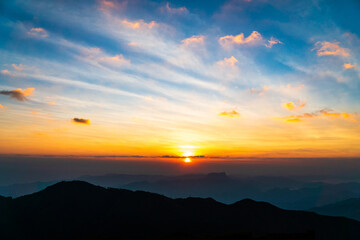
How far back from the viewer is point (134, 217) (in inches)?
5064

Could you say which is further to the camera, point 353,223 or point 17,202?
point 353,223

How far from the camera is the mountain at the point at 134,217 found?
113 metres

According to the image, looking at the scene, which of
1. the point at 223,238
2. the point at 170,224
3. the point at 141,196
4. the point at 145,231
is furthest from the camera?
the point at 141,196

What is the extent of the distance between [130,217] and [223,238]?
7194cm

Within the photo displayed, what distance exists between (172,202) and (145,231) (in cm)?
3576

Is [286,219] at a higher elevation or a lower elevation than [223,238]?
lower

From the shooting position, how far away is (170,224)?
12206cm

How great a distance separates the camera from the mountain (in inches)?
4439

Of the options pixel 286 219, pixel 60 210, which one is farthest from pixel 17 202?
pixel 286 219

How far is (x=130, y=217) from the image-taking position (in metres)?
129

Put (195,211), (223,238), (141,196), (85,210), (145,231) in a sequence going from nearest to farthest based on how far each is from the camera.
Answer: (223,238) → (145,231) → (85,210) → (195,211) → (141,196)

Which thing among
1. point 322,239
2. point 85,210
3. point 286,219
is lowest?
point 322,239

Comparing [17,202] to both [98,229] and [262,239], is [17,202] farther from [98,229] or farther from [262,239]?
[262,239]

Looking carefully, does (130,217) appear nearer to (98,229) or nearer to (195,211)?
(98,229)
